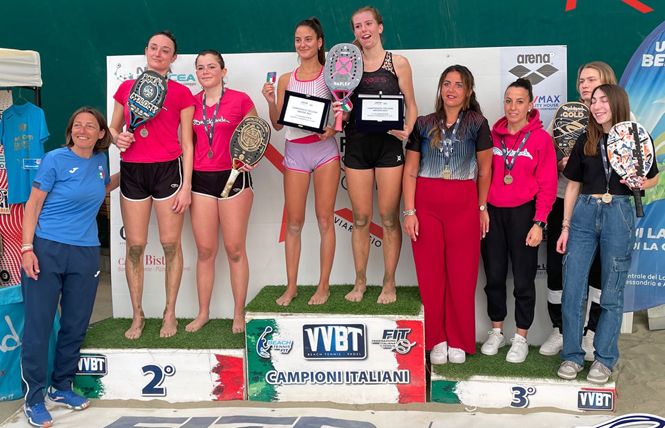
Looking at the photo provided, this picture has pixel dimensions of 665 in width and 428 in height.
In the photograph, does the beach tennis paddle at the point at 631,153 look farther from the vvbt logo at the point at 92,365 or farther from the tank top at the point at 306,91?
the vvbt logo at the point at 92,365

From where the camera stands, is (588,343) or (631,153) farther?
(588,343)

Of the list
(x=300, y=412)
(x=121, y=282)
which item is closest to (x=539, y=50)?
(x=300, y=412)

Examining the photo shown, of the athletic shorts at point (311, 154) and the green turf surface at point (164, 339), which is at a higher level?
the athletic shorts at point (311, 154)

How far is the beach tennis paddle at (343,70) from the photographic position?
12.1 feet

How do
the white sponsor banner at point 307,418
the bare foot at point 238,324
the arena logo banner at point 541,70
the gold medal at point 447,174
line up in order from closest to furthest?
1. the white sponsor banner at point 307,418
2. the gold medal at point 447,174
3. the bare foot at point 238,324
4. the arena logo banner at point 541,70

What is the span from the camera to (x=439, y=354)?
3.79 metres

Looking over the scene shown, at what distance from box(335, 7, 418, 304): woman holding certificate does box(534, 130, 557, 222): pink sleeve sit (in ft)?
2.54

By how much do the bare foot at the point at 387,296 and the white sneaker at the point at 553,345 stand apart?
978mm

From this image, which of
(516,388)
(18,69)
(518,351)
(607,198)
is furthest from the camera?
(18,69)

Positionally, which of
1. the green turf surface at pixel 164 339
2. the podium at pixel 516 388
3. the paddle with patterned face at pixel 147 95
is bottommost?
the podium at pixel 516 388

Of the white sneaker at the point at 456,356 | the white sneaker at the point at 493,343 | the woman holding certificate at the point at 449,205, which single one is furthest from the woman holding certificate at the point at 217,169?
the white sneaker at the point at 493,343

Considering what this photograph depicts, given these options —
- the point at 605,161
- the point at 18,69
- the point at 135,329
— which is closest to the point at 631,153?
the point at 605,161

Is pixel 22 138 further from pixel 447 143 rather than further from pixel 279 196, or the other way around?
pixel 447 143

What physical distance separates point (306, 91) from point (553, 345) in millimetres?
2178
